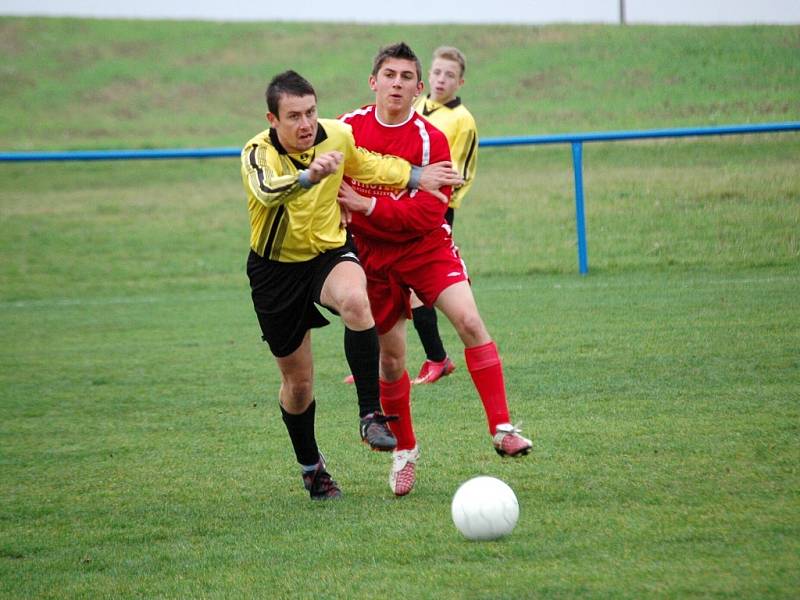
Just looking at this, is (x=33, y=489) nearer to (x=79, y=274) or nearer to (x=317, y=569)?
(x=317, y=569)

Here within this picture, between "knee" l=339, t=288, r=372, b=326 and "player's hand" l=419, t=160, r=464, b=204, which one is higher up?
"player's hand" l=419, t=160, r=464, b=204

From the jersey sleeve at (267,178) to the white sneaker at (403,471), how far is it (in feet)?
4.20

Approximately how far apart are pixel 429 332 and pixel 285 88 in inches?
129

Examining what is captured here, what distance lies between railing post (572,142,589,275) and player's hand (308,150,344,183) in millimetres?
8348

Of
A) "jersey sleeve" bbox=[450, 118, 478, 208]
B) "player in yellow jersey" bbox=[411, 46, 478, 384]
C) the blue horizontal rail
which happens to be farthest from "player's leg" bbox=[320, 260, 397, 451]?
the blue horizontal rail

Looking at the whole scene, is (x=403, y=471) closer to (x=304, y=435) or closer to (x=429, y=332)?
(x=304, y=435)

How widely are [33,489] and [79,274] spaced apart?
31.8 feet

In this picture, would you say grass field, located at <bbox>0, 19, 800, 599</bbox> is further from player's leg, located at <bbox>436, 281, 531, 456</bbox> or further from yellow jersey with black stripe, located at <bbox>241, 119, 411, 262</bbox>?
yellow jersey with black stripe, located at <bbox>241, 119, 411, 262</bbox>

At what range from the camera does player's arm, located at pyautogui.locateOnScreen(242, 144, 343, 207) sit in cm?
483

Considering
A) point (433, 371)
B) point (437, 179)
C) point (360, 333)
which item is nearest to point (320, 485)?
point (360, 333)

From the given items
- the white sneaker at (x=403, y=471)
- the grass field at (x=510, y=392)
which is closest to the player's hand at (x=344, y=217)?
the white sneaker at (x=403, y=471)

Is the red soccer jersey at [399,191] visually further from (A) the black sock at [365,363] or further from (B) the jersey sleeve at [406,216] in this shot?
(A) the black sock at [365,363]

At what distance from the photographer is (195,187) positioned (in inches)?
882

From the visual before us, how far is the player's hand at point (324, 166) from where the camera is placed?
4.82 metres
